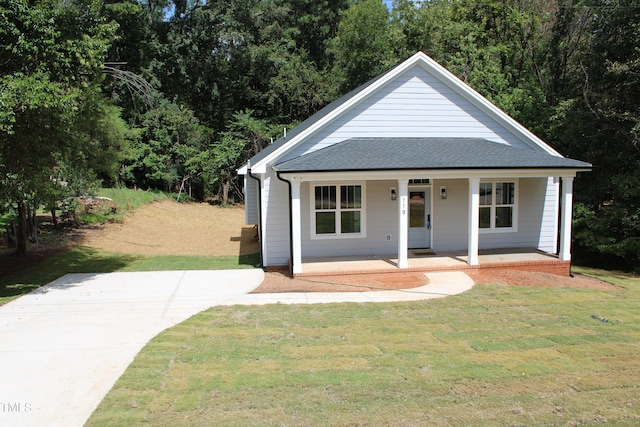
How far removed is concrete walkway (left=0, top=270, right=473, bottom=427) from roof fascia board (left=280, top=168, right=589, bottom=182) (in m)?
2.54

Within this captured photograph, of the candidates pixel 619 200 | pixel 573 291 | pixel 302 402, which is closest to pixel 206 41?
pixel 619 200

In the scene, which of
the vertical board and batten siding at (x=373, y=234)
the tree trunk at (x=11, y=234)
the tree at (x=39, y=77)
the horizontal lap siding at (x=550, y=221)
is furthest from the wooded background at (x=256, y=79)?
the vertical board and batten siding at (x=373, y=234)

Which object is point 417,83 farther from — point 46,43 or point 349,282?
point 46,43

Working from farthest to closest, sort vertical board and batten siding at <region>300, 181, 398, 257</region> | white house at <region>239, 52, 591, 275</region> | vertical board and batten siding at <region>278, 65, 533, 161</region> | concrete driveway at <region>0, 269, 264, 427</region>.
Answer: vertical board and batten siding at <region>278, 65, 533, 161</region>
vertical board and batten siding at <region>300, 181, 398, 257</region>
white house at <region>239, 52, 591, 275</region>
concrete driveway at <region>0, 269, 264, 427</region>

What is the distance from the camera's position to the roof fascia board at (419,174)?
11.1 meters

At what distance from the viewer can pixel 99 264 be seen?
1428 centimetres

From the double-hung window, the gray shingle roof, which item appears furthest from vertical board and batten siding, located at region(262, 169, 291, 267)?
the gray shingle roof

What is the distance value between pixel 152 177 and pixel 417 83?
2248cm

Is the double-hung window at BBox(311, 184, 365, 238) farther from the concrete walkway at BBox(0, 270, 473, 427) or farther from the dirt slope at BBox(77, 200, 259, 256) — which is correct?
the dirt slope at BBox(77, 200, 259, 256)

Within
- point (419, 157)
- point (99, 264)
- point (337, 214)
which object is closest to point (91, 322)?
point (99, 264)

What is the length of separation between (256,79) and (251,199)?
24.3 meters

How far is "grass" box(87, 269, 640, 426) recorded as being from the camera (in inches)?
186

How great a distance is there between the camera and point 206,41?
38094 mm

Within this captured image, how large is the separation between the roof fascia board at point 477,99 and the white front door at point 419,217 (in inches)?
116
